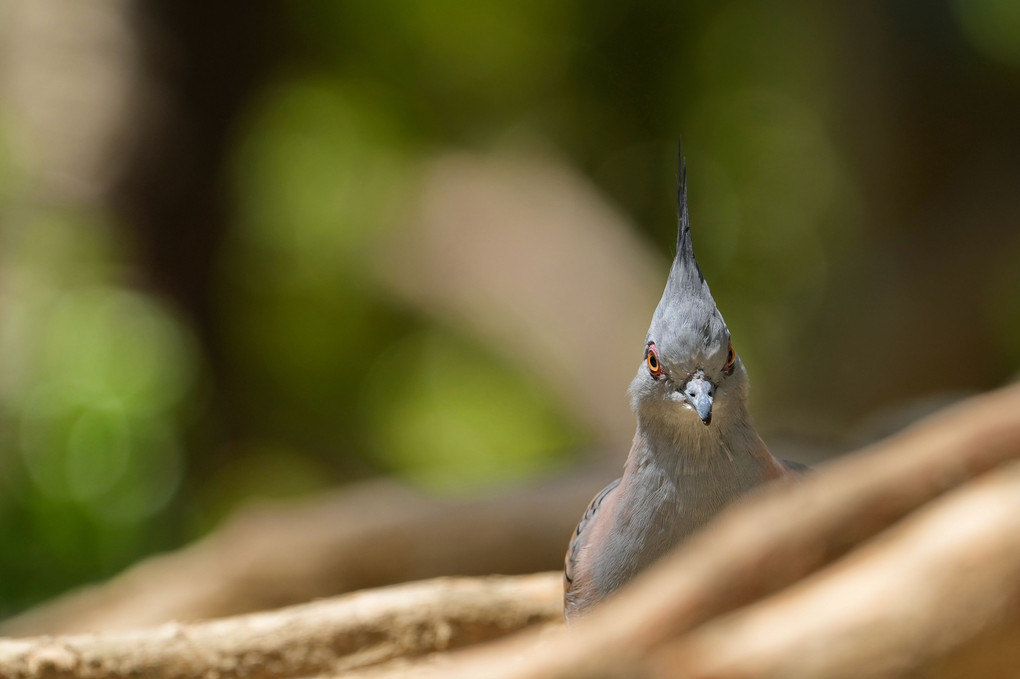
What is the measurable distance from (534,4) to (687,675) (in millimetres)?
8588

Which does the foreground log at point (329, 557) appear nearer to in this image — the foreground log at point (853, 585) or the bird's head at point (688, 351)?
the bird's head at point (688, 351)

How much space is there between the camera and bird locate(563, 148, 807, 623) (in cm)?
178

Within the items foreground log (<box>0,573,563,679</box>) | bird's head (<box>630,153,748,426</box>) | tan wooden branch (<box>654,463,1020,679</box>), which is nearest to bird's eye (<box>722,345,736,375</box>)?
bird's head (<box>630,153,748,426</box>)

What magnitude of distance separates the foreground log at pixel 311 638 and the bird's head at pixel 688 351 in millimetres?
899

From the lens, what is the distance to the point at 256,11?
743cm

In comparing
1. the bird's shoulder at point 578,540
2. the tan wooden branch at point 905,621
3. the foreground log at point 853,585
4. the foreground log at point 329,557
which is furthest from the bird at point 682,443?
the foreground log at point 329,557

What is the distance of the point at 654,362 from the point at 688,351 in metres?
0.08

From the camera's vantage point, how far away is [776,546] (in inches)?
49.4

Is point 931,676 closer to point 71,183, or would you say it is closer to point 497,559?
point 497,559

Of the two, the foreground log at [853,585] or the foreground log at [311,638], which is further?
the foreground log at [311,638]

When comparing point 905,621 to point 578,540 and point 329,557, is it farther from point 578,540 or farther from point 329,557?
point 329,557

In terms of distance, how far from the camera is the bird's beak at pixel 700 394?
5.57 ft

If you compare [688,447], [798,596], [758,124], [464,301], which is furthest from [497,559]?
[758,124]

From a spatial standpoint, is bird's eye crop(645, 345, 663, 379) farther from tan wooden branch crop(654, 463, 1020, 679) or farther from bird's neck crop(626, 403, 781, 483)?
tan wooden branch crop(654, 463, 1020, 679)
